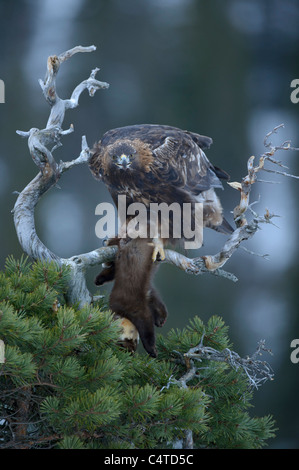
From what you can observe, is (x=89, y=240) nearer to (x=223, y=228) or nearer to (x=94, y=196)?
(x=94, y=196)

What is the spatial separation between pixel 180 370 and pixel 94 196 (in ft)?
4.14

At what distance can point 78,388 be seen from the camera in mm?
1020

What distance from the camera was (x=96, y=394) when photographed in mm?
962

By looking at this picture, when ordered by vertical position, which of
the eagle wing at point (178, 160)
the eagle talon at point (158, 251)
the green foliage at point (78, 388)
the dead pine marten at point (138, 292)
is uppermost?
the eagle wing at point (178, 160)

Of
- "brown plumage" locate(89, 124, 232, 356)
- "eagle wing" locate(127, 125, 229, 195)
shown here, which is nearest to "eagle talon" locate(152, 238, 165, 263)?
"brown plumage" locate(89, 124, 232, 356)

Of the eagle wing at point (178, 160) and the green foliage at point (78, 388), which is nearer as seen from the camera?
the green foliage at point (78, 388)

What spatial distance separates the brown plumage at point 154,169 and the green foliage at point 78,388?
0.89ft

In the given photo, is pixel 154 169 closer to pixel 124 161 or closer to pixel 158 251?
pixel 124 161

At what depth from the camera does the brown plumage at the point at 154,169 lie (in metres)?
1.33

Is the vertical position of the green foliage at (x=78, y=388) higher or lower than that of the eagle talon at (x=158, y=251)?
lower

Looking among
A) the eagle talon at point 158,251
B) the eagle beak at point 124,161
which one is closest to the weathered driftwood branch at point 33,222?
the eagle talon at point 158,251

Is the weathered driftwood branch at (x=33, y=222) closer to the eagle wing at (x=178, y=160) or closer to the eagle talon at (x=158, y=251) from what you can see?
the eagle talon at (x=158, y=251)

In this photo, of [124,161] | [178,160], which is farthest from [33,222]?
[178,160]
